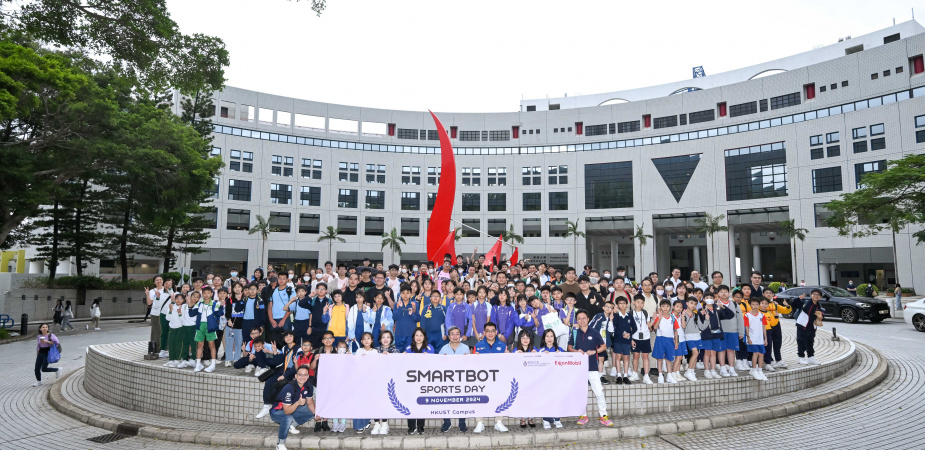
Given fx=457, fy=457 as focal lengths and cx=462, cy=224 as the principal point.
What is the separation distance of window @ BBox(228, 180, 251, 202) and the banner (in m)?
42.7

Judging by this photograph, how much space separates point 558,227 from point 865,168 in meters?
25.3

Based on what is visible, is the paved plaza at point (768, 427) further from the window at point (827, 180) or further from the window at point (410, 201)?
the window at point (410, 201)

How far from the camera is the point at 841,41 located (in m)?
46.5

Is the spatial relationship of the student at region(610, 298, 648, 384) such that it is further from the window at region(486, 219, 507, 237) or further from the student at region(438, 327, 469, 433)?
the window at region(486, 219, 507, 237)

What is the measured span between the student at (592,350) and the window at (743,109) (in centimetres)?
4418

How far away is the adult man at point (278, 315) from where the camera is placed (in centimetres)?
831

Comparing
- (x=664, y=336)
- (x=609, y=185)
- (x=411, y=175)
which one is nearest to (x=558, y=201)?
(x=609, y=185)

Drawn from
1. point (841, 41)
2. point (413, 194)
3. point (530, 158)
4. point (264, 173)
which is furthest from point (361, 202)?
point (841, 41)

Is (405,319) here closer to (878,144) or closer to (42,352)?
(42,352)

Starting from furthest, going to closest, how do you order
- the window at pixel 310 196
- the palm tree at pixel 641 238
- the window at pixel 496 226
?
1. the window at pixel 496 226
2. the window at pixel 310 196
3. the palm tree at pixel 641 238

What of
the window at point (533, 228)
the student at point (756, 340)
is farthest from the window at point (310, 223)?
the student at point (756, 340)

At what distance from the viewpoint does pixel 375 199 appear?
160 feet

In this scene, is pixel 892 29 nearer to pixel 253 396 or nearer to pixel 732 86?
pixel 732 86

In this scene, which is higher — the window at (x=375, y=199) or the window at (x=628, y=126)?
the window at (x=628, y=126)
